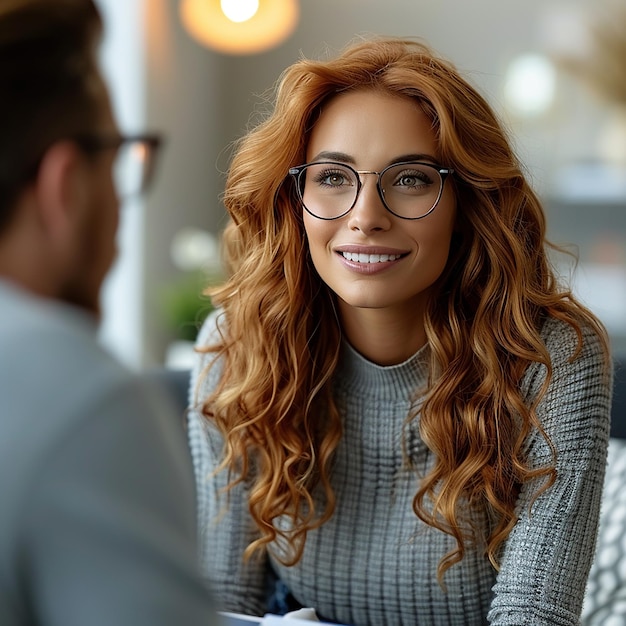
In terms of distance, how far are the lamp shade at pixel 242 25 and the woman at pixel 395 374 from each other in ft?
8.05

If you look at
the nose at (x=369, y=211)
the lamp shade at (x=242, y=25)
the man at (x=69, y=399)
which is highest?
the lamp shade at (x=242, y=25)

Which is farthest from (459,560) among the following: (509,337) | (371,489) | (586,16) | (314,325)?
(586,16)

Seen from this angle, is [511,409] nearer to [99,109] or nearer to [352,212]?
[352,212]

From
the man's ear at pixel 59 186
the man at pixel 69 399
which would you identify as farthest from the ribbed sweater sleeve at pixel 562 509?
the man's ear at pixel 59 186

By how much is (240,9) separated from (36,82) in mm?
3335

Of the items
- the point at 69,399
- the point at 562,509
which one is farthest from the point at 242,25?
the point at 69,399

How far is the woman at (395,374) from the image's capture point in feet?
4.65

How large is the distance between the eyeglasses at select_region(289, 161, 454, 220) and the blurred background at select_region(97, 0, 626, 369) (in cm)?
269

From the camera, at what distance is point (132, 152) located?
84cm

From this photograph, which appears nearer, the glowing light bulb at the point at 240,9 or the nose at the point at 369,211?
the nose at the point at 369,211

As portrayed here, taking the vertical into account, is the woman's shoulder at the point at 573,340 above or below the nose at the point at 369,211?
below

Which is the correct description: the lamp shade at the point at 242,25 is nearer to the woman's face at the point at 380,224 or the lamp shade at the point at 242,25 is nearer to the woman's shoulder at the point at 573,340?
the woman's face at the point at 380,224

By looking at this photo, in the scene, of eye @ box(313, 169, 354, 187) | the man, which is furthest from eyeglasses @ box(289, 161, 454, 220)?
the man

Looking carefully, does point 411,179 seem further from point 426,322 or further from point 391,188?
point 426,322
